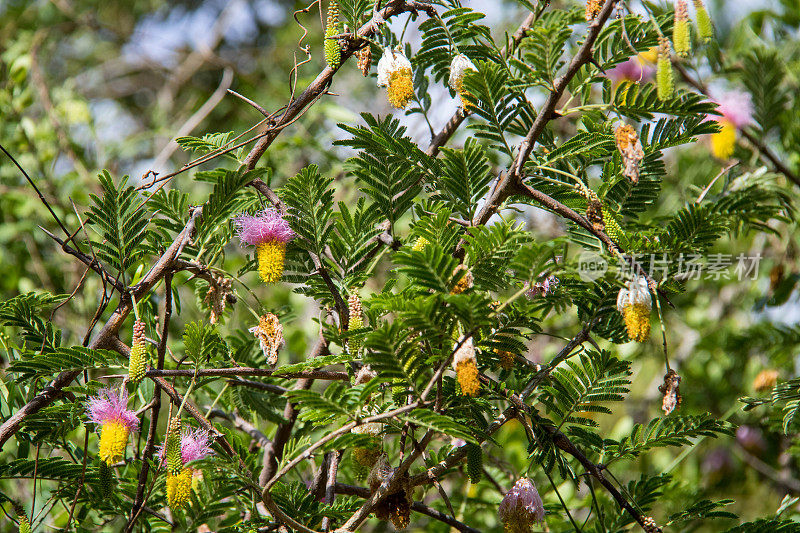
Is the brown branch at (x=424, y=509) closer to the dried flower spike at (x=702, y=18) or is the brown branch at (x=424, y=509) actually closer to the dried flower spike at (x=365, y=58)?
the dried flower spike at (x=365, y=58)

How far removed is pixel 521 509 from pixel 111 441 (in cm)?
72

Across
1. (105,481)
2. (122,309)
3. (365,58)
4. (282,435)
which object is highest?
(365,58)

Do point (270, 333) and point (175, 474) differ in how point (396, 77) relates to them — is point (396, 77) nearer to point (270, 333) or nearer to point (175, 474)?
point (270, 333)

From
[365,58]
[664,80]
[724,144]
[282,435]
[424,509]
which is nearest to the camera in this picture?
[664,80]

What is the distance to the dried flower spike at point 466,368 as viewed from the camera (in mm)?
952

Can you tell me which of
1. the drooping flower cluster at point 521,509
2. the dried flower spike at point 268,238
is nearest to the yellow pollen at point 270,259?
the dried flower spike at point 268,238

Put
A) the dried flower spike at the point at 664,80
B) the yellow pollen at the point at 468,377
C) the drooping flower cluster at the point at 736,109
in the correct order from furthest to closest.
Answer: the drooping flower cluster at the point at 736,109, the dried flower spike at the point at 664,80, the yellow pollen at the point at 468,377

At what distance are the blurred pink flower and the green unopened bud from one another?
352 mm

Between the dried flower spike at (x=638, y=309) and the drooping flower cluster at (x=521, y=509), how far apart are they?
0.38 m

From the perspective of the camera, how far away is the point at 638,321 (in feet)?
3.47

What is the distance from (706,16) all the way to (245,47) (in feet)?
13.0

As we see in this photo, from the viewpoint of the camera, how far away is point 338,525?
1400 millimetres

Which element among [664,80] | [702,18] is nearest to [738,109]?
[702,18]

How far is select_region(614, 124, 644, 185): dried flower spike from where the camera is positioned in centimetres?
111
